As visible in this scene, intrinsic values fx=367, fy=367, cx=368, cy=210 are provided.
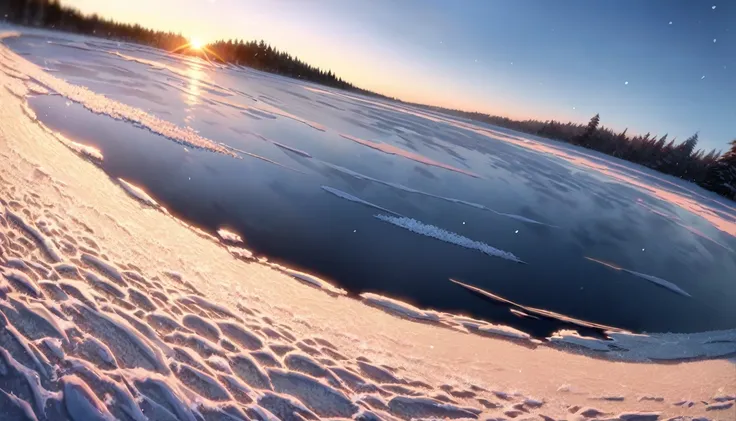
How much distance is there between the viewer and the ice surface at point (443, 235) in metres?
4.23

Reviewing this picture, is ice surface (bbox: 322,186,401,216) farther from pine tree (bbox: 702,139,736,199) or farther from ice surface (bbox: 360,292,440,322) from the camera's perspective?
pine tree (bbox: 702,139,736,199)

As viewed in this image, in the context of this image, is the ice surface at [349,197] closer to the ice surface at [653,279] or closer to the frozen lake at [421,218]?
the frozen lake at [421,218]

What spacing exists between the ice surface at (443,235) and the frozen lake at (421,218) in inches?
1.0

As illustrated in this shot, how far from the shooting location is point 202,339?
1.87m

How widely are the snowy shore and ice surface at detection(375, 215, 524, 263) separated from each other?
148cm

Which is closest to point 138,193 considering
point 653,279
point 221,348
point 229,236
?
point 229,236

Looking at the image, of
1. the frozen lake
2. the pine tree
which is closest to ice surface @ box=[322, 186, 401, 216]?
the frozen lake

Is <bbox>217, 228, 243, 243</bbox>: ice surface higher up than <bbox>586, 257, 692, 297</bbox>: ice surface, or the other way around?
<bbox>586, 257, 692, 297</bbox>: ice surface

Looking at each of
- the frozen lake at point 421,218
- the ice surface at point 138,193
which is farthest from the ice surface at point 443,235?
the ice surface at point 138,193

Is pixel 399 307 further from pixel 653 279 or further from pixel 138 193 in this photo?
pixel 653 279

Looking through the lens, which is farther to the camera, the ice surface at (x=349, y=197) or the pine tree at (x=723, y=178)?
the pine tree at (x=723, y=178)

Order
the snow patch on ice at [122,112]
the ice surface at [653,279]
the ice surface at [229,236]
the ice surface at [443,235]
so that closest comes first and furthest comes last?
the ice surface at [229,236], the ice surface at [443,235], the ice surface at [653,279], the snow patch on ice at [122,112]

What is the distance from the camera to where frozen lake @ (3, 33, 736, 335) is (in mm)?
3389

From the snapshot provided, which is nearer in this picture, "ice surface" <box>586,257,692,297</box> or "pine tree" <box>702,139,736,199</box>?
"ice surface" <box>586,257,692,297</box>
